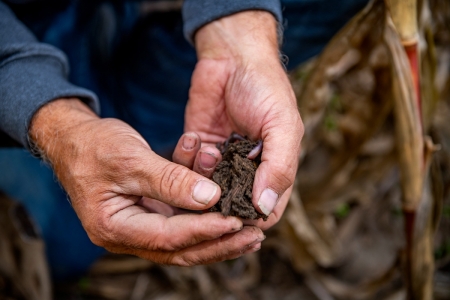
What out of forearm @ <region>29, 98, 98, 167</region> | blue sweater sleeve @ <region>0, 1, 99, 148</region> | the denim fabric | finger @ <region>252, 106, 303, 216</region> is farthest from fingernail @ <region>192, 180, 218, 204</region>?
the denim fabric

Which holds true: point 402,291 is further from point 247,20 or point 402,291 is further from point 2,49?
point 2,49

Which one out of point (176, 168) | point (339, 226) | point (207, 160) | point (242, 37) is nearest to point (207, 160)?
point (207, 160)

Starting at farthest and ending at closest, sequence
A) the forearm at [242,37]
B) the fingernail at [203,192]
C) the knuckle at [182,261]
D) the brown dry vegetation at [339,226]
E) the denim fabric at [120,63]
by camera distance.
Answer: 1. the brown dry vegetation at [339,226]
2. the denim fabric at [120,63]
3. the forearm at [242,37]
4. the knuckle at [182,261]
5. the fingernail at [203,192]

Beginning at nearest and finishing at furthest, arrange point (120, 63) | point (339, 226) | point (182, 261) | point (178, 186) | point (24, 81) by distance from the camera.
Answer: point (178, 186)
point (182, 261)
point (24, 81)
point (120, 63)
point (339, 226)

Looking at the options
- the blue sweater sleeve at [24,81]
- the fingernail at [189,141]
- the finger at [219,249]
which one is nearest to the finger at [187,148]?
the fingernail at [189,141]

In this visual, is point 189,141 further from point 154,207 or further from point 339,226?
point 339,226

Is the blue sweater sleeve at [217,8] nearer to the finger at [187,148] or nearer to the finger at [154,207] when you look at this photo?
the finger at [187,148]

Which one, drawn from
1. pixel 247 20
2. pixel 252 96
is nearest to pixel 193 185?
pixel 252 96
